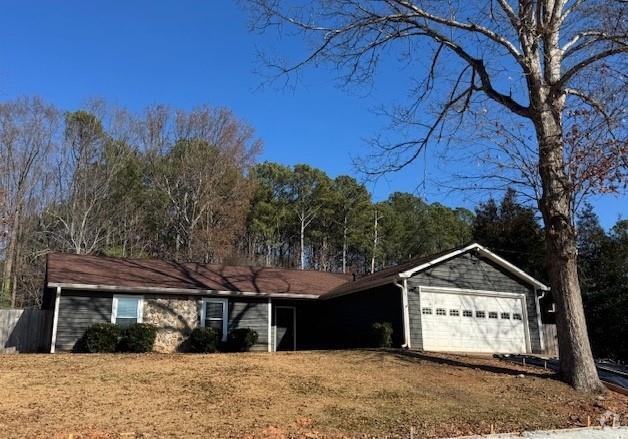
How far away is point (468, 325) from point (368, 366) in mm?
7347

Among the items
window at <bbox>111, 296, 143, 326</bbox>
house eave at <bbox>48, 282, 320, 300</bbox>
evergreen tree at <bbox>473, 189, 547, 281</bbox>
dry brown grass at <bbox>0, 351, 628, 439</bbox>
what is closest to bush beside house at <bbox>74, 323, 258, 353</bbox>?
window at <bbox>111, 296, 143, 326</bbox>

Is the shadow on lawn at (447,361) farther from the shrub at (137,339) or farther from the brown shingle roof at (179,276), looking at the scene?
the shrub at (137,339)

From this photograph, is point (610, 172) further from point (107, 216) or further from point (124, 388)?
point (107, 216)

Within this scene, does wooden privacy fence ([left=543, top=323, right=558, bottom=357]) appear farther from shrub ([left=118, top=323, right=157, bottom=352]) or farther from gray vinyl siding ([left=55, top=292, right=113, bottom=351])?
gray vinyl siding ([left=55, top=292, right=113, bottom=351])

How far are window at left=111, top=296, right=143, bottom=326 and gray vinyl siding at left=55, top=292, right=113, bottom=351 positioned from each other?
7.8 inches

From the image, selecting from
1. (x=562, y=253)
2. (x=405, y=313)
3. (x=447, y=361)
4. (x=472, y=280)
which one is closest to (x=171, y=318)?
(x=405, y=313)

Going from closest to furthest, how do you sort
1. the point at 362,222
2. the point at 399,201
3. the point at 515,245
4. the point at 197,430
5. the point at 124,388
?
the point at 197,430 → the point at 124,388 → the point at 515,245 → the point at 362,222 → the point at 399,201

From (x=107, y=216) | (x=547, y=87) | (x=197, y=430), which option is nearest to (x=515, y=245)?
(x=547, y=87)

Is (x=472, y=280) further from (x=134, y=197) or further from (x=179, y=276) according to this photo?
(x=134, y=197)

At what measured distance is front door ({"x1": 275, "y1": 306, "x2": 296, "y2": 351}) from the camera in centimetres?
2323

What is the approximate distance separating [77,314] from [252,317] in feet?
20.9

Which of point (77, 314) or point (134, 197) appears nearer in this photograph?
point (77, 314)

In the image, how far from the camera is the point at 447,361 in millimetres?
15172

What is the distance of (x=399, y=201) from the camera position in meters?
50.8
